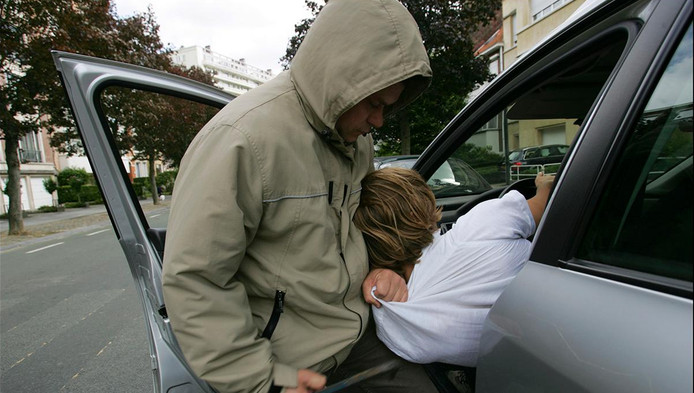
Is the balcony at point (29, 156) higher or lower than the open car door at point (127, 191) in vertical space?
higher

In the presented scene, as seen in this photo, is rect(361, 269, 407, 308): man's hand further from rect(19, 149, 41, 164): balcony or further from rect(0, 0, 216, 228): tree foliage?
rect(19, 149, 41, 164): balcony

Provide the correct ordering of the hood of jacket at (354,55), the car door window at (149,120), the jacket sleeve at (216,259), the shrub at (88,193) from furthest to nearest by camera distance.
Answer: the shrub at (88,193), the car door window at (149,120), the hood of jacket at (354,55), the jacket sleeve at (216,259)

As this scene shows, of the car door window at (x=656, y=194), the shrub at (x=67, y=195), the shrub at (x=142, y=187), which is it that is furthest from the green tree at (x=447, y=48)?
the shrub at (x=142, y=187)

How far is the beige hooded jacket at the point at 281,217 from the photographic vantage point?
1.05 meters

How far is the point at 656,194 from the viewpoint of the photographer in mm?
865

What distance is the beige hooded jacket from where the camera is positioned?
3.45 ft

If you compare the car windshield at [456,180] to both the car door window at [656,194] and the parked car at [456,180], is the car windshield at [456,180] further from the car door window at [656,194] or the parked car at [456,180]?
the car door window at [656,194]

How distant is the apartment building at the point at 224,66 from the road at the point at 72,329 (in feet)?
239

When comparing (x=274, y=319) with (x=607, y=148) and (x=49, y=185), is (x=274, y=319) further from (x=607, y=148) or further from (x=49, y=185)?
(x=49, y=185)

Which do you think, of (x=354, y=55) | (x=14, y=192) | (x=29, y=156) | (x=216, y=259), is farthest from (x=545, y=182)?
(x=29, y=156)

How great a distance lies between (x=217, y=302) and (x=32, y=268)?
784cm

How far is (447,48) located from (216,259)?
44.0ft

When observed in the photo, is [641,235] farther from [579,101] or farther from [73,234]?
[73,234]

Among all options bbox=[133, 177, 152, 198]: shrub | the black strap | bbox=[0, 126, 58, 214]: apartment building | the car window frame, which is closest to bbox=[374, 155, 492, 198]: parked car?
the car window frame
